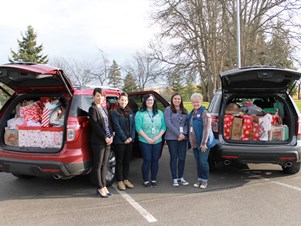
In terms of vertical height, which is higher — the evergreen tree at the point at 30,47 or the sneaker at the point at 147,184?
the evergreen tree at the point at 30,47

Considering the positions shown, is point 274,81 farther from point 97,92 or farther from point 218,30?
point 218,30

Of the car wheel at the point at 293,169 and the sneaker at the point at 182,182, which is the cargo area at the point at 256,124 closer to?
the car wheel at the point at 293,169

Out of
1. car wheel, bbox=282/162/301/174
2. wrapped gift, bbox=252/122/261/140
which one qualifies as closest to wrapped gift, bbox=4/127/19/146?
wrapped gift, bbox=252/122/261/140

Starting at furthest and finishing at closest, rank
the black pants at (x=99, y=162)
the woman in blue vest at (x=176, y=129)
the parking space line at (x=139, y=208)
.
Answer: the woman in blue vest at (x=176, y=129), the black pants at (x=99, y=162), the parking space line at (x=139, y=208)

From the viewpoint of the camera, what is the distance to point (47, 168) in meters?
4.12

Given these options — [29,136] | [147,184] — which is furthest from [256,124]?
[29,136]

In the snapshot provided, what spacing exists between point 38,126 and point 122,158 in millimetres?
1407

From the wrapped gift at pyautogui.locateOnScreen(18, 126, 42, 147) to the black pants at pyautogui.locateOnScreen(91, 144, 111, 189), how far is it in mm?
902

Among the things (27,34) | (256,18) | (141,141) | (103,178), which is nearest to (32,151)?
(103,178)

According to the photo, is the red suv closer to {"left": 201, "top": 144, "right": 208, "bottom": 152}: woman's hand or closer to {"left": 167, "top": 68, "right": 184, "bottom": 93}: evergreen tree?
{"left": 201, "top": 144, "right": 208, "bottom": 152}: woman's hand

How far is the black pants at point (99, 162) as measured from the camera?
14.2ft

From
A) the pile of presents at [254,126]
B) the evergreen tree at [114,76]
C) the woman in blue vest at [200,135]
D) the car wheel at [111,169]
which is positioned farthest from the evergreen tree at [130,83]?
the woman in blue vest at [200,135]

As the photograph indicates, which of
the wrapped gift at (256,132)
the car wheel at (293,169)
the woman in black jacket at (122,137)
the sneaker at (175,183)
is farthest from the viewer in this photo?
the car wheel at (293,169)

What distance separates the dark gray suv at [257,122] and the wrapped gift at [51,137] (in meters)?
2.58
